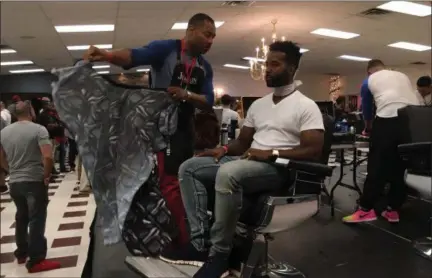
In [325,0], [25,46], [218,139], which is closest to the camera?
[25,46]

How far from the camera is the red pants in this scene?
1.47m

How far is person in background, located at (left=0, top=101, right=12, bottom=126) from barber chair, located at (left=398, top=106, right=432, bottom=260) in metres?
1.50

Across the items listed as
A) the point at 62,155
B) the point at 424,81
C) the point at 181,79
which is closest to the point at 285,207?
the point at 181,79

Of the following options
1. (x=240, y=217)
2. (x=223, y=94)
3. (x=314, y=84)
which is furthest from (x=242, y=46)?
(x=240, y=217)

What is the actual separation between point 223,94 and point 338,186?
3.78 ft

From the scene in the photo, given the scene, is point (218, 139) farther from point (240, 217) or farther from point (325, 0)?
point (325, 0)

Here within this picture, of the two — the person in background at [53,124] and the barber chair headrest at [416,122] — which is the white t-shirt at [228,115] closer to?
the person in background at [53,124]

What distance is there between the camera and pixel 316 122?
1333 millimetres

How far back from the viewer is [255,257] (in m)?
1.42

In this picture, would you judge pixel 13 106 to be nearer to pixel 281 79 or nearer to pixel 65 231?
pixel 65 231

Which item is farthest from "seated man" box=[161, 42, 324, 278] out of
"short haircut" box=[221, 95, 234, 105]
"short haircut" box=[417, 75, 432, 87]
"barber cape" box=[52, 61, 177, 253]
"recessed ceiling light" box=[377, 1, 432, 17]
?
"recessed ceiling light" box=[377, 1, 432, 17]

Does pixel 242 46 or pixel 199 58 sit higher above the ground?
pixel 242 46

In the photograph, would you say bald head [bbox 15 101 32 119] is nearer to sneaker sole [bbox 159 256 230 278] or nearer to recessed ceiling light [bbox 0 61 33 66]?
recessed ceiling light [bbox 0 61 33 66]

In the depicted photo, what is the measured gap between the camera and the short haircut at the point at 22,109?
132cm
